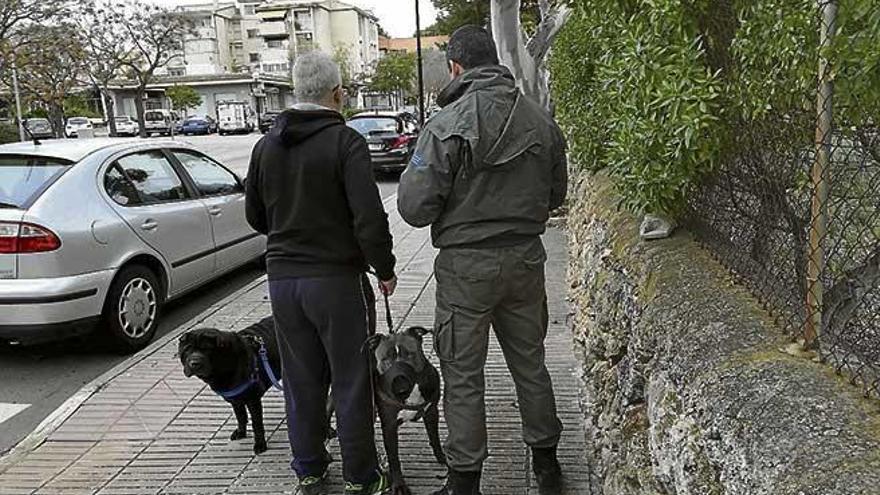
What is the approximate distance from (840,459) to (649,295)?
1338 millimetres

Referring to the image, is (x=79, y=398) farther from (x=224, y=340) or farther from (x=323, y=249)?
(x=323, y=249)

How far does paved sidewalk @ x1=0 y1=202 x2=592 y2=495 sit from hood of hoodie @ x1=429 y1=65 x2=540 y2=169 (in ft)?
5.53

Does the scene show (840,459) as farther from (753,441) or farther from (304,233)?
(304,233)

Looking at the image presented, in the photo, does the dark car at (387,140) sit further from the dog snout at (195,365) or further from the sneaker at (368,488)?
the sneaker at (368,488)

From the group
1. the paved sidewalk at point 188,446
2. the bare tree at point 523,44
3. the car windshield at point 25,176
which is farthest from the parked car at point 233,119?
the paved sidewalk at point 188,446

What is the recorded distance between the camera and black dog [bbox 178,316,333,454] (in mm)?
3875

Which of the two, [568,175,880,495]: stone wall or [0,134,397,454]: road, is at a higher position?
[568,175,880,495]: stone wall

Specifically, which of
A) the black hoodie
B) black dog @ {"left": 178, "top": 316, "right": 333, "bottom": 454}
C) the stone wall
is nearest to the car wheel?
black dog @ {"left": 178, "top": 316, "right": 333, "bottom": 454}

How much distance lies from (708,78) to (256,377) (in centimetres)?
275

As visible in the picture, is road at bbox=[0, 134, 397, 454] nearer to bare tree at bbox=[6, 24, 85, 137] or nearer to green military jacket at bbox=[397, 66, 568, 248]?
green military jacket at bbox=[397, 66, 568, 248]

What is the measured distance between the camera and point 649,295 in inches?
113

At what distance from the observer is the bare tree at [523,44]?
9.80 m

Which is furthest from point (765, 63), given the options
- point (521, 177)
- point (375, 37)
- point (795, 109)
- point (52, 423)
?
point (375, 37)

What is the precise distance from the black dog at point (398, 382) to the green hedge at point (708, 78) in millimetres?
1227
